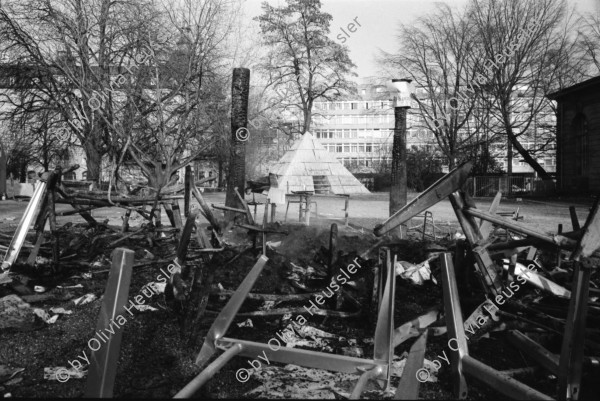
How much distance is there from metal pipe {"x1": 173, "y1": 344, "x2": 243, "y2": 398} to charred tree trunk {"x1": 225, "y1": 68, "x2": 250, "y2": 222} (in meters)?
6.73

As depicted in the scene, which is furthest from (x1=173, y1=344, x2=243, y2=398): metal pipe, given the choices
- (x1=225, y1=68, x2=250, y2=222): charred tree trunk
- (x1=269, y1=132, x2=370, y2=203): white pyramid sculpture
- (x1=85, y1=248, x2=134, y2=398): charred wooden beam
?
(x1=269, y1=132, x2=370, y2=203): white pyramid sculpture

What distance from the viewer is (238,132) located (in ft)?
30.3

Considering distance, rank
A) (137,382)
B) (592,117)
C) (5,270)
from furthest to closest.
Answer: (592,117) < (5,270) < (137,382)

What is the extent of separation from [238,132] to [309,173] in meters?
5.87

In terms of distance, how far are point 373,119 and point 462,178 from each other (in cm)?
7004

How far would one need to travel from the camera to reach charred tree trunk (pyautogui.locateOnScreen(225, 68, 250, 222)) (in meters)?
9.27

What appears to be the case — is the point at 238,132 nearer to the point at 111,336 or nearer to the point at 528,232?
the point at 528,232

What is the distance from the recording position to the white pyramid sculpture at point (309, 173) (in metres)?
14.6

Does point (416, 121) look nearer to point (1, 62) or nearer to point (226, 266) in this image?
point (1, 62)

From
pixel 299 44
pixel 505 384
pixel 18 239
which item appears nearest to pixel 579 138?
pixel 299 44

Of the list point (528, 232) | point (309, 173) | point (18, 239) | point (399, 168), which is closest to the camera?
point (528, 232)

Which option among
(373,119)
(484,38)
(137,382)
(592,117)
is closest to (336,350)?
(137,382)

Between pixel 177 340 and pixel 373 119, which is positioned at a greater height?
pixel 373 119

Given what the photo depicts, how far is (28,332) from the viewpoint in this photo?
407 centimetres
